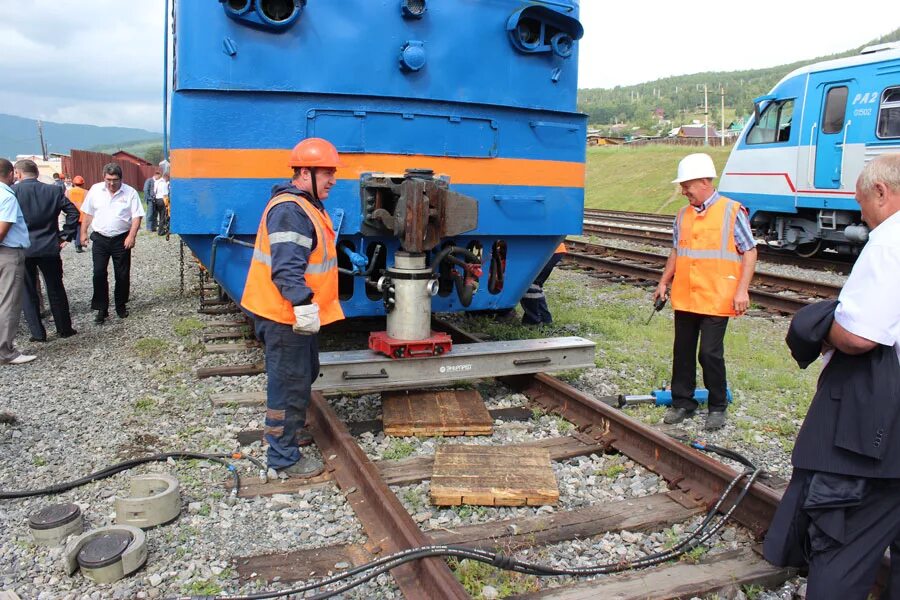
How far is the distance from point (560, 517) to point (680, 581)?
2.24 feet

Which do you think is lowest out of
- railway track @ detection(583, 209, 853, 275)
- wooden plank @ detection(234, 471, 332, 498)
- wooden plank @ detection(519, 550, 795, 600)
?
wooden plank @ detection(234, 471, 332, 498)

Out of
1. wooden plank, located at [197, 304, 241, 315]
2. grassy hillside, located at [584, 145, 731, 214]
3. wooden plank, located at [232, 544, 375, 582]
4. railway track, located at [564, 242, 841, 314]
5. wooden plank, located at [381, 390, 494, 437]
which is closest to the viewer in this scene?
wooden plank, located at [232, 544, 375, 582]

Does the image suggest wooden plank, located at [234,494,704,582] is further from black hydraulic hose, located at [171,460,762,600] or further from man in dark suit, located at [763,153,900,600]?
man in dark suit, located at [763,153,900,600]

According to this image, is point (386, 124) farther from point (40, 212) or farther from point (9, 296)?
point (40, 212)

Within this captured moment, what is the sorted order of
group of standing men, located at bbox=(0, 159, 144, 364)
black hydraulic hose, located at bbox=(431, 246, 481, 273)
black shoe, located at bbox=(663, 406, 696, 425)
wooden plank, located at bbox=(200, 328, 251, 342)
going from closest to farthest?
black shoe, located at bbox=(663, 406, 696, 425) → black hydraulic hose, located at bbox=(431, 246, 481, 273) → group of standing men, located at bbox=(0, 159, 144, 364) → wooden plank, located at bbox=(200, 328, 251, 342)

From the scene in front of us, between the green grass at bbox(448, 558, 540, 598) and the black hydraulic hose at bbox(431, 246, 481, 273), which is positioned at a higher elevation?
the black hydraulic hose at bbox(431, 246, 481, 273)

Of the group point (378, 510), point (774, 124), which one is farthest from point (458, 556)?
point (774, 124)

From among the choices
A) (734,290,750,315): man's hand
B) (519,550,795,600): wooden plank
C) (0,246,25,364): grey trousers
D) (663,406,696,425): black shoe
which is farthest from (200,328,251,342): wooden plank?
(519,550,795,600): wooden plank

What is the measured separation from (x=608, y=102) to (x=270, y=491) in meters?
166

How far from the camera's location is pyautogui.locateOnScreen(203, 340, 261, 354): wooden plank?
21.2ft

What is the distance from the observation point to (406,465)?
4.04 metres

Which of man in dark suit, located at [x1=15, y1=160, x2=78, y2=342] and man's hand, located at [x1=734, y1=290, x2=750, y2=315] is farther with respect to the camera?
man in dark suit, located at [x1=15, y1=160, x2=78, y2=342]

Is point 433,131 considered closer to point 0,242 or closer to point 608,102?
point 0,242

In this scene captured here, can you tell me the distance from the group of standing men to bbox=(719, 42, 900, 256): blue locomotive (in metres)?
10.1
